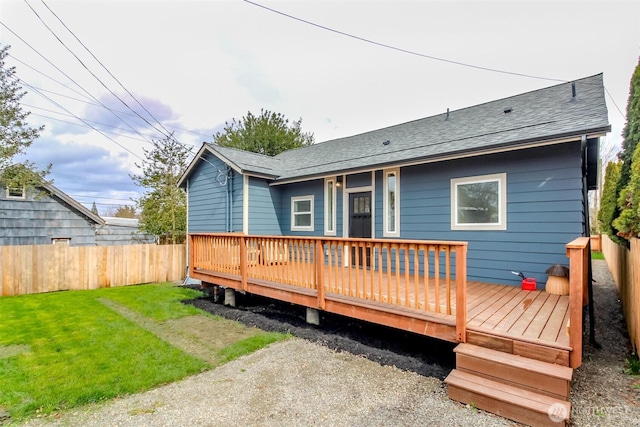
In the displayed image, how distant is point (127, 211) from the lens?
32.2 meters

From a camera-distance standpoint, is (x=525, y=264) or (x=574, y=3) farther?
(x=574, y=3)

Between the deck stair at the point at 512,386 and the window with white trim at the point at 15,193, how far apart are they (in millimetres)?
13782

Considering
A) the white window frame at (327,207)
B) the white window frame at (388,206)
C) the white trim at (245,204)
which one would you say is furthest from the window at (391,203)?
the white trim at (245,204)

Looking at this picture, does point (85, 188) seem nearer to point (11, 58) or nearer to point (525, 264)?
point (11, 58)

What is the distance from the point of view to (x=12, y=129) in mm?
8523

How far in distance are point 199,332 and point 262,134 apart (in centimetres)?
1838

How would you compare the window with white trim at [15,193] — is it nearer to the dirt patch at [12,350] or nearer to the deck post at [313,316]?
the dirt patch at [12,350]

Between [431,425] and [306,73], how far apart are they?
1049 centimetres

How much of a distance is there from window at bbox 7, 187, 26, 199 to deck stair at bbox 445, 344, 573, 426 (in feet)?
45.2

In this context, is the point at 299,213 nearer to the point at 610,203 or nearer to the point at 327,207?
the point at 327,207

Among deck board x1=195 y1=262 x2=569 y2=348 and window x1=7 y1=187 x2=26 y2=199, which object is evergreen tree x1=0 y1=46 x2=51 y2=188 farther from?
deck board x1=195 y1=262 x2=569 y2=348

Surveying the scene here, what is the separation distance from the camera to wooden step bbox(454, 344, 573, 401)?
241 cm

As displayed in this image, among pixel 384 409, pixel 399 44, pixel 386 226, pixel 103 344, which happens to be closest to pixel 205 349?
pixel 103 344

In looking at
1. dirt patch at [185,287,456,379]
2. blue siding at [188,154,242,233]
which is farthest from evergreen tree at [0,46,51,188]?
dirt patch at [185,287,456,379]
